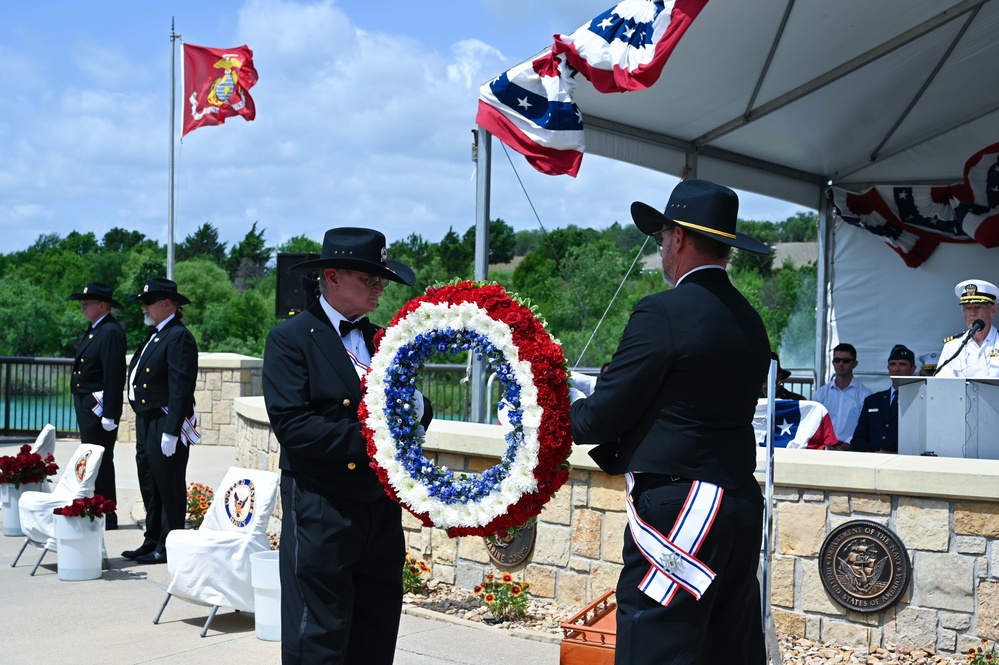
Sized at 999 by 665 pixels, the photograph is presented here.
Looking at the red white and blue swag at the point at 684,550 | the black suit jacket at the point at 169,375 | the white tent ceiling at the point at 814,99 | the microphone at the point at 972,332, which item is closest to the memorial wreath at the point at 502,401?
the red white and blue swag at the point at 684,550

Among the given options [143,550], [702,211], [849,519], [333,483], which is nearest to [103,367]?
[143,550]

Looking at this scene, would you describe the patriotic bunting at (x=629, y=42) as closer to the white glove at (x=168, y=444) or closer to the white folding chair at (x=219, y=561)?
the white folding chair at (x=219, y=561)

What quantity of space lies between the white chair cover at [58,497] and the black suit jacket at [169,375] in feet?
1.60

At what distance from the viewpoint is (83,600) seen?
Answer: 6730 mm

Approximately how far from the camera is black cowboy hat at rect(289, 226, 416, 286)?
3.90m

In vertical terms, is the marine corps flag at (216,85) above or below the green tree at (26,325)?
above

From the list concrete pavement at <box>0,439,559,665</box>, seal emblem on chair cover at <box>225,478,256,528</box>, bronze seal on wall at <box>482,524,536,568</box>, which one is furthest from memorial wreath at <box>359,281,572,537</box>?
bronze seal on wall at <box>482,524,536,568</box>

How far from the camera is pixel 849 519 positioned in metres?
5.57

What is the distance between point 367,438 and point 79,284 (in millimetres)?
46089

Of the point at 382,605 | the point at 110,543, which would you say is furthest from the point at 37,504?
the point at 382,605

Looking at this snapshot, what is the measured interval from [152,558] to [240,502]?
2167mm

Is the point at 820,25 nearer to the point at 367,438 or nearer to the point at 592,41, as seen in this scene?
the point at 592,41

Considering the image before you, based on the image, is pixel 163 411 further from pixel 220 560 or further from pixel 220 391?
pixel 220 391

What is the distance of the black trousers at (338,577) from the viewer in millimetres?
3699
